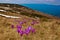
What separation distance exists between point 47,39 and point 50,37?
15cm

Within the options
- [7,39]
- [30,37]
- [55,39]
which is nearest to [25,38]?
[30,37]

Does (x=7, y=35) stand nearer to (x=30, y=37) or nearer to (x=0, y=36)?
(x=0, y=36)

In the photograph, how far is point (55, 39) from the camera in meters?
5.49

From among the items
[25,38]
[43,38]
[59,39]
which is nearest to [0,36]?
[25,38]

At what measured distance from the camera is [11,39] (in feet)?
18.1

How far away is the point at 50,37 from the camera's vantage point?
18.0 feet

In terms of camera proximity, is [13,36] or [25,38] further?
[13,36]

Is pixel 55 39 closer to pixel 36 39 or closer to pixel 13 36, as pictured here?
pixel 36 39

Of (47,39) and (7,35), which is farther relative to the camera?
(7,35)

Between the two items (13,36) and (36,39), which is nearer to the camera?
(36,39)

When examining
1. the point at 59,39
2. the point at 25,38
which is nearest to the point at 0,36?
the point at 25,38

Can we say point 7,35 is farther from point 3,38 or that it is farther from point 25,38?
point 25,38

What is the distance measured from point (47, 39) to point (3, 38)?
120 centimetres

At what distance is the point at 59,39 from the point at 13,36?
1306 mm
